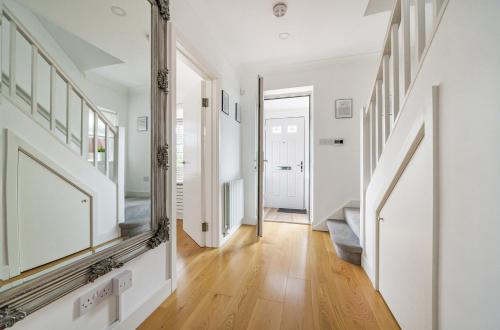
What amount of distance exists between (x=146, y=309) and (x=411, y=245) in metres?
1.63

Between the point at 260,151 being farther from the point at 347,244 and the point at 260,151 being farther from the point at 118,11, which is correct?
the point at 118,11

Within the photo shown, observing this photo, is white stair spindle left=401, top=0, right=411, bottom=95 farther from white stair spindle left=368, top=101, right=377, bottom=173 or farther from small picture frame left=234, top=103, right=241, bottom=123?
small picture frame left=234, top=103, right=241, bottom=123

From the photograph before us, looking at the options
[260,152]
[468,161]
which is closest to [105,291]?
[468,161]

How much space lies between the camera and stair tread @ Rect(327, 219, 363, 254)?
6.16 feet

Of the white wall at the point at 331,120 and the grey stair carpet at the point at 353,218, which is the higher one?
the white wall at the point at 331,120

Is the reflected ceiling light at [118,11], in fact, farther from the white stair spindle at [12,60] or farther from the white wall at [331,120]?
the white wall at [331,120]

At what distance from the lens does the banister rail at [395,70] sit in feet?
3.18

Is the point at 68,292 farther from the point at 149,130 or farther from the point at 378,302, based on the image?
the point at 378,302

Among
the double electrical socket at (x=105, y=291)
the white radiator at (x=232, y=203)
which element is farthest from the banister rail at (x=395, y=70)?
the double electrical socket at (x=105, y=291)

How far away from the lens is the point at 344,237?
2119 mm

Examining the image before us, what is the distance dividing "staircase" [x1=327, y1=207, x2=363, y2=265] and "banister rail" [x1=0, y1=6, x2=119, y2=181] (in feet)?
6.96

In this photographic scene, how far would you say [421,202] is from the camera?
0.93 metres

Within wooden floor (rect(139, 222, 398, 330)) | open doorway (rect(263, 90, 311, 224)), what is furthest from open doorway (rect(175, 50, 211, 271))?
open doorway (rect(263, 90, 311, 224))

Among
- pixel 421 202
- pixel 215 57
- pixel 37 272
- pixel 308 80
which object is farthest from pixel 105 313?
pixel 308 80
